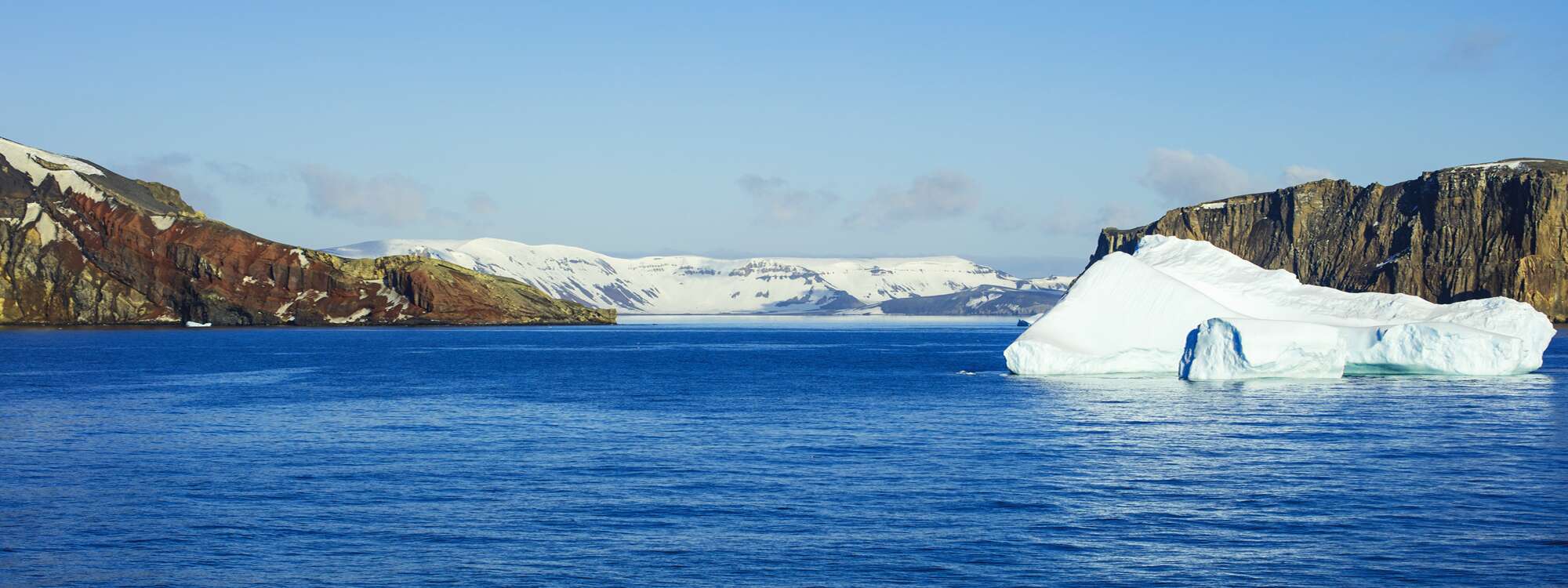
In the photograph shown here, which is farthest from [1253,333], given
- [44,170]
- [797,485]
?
[44,170]

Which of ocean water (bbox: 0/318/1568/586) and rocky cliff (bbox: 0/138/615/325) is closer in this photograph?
ocean water (bbox: 0/318/1568/586)

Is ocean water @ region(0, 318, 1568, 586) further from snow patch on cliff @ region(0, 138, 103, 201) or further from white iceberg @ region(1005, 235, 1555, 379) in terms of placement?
snow patch on cliff @ region(0, 138, 103, 201)

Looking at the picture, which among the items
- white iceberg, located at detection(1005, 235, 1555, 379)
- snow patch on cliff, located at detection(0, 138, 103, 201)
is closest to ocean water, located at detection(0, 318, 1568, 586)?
white iceberg, located at detection(1005, 235, 1555, 379)

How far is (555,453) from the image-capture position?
35.7 metres

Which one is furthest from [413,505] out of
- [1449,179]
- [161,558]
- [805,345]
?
Result: [1449,179]

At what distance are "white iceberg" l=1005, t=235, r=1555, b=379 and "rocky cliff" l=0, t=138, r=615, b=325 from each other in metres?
132

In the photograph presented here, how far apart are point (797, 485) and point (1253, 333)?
3188 centimetres

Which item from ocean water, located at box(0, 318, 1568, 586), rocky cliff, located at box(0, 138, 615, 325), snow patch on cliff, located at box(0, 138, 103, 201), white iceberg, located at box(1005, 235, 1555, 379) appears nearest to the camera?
ocean water, located at box(0, 318, 1568, 586)

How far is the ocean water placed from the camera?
70.5 feet

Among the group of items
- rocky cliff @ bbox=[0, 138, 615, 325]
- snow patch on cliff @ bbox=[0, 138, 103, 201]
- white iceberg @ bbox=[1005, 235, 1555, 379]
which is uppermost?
snow patch on cliff @ bbox=[0, 138, 103, 201]

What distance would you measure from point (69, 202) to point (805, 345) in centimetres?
9054

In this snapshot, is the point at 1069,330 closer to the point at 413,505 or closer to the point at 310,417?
the point at 310,417

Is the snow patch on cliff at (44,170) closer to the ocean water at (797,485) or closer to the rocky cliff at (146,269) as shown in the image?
the rocky cliff at (146,269)

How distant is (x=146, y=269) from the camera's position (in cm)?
16275
